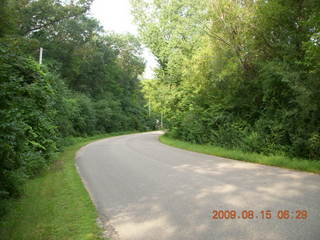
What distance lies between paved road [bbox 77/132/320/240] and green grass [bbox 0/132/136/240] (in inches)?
14.5

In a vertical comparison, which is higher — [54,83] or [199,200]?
[54,83]

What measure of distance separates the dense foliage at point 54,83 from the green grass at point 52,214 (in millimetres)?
556

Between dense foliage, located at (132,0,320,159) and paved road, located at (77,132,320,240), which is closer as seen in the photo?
paved road, located at (77,132,320,240)

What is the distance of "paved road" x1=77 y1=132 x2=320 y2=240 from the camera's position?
427 centimetres

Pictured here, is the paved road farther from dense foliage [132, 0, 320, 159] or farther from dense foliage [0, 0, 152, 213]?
dense foliage [132, 0, 320, 159]

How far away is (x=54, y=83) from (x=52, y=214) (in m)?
10.6

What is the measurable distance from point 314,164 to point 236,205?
4.94m

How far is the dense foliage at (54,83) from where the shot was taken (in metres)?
5.52

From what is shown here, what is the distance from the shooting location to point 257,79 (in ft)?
43.7
